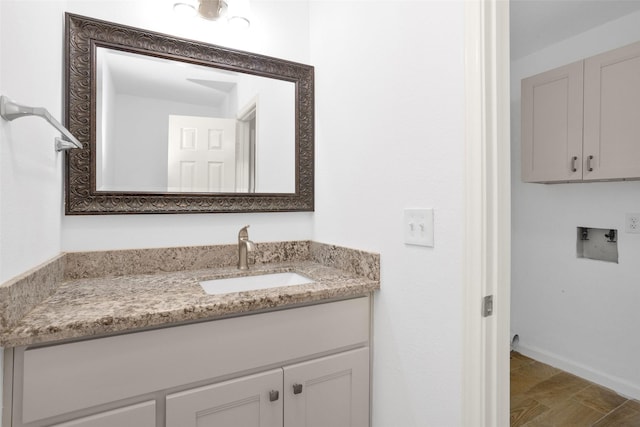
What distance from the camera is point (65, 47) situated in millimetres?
1231

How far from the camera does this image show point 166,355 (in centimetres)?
93

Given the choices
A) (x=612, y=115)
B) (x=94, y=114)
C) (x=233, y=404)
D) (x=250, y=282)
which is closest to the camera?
(x=233, y=404)

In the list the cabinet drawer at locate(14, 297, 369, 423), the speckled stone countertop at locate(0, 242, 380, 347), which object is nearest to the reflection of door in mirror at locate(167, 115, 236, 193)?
the speckled stone countertop at locate(0, 242, 380, 347)

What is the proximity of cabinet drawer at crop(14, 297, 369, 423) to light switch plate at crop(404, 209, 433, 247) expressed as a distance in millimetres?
354

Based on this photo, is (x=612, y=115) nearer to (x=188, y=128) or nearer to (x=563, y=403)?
(x=563, y=403)

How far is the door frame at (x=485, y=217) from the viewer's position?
93 centimetres

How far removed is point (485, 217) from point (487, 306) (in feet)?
0.84

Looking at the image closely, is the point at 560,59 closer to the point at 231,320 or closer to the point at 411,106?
the point at 411,106

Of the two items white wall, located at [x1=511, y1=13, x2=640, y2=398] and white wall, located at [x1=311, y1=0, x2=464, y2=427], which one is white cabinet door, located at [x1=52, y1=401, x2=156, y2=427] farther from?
white wall, located at [x1=511, y1=13, x2=640, y2=398]

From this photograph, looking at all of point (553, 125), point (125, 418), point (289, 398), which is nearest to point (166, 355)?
point (125, 418)

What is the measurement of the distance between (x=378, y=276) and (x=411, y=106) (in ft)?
2.08

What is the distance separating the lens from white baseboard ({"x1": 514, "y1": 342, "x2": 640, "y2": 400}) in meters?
2.11

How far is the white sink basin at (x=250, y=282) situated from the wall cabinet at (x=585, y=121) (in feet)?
6.55

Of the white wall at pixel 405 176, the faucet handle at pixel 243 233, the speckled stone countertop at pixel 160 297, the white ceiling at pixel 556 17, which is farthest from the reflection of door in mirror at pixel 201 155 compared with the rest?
the white ceiling at pixel 556 17
